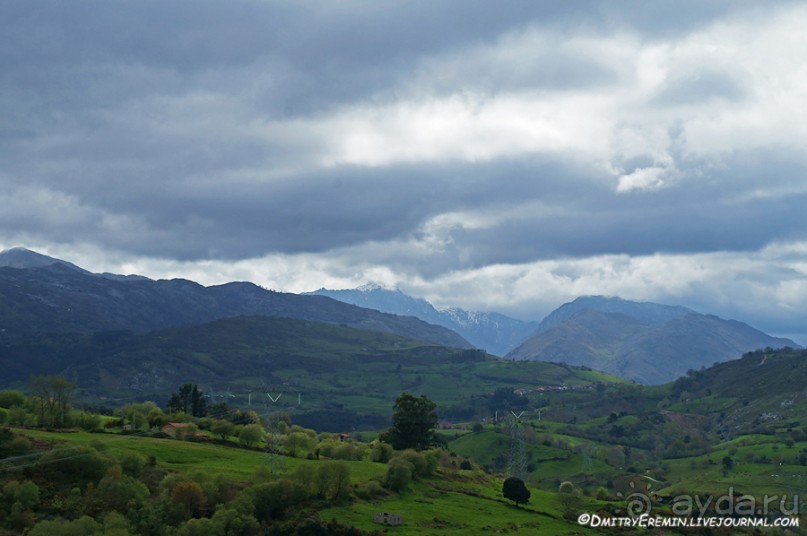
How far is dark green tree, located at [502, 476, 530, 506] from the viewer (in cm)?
16612

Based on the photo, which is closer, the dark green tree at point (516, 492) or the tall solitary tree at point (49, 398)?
the dark green tree at point (516, 492)

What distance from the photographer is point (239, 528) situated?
12338 cm

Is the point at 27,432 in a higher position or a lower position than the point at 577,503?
higher

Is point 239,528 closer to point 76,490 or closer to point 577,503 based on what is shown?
point 76,490

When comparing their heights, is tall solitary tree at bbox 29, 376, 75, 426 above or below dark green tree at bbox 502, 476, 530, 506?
above

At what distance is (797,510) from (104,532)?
165 meters

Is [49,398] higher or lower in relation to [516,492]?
higher

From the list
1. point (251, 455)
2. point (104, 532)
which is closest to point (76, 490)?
point (104, 532)

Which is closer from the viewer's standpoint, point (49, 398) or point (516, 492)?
point (516, 492)

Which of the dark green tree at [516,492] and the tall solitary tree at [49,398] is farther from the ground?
the tall solitary tree at [49,398]

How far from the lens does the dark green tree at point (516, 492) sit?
166125mm

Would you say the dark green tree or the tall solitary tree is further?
the tall solitary tree

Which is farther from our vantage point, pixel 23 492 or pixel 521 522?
pixel 521 522

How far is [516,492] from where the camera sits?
166 meters
